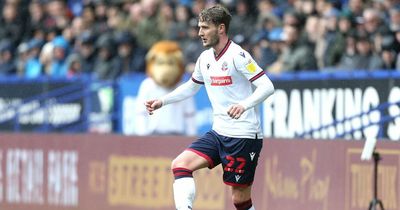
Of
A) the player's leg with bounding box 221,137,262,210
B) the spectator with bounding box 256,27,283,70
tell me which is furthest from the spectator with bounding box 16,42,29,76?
the player's leg with bounding box 221,137,262,210

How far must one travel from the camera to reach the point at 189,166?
10891mm

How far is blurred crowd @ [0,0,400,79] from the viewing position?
15695 mm

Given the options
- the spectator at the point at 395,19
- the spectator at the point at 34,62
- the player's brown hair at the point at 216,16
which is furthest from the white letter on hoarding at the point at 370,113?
the spectator at the point at 34,62

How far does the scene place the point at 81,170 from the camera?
17141 millimetres

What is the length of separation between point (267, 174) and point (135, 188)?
8.06ft

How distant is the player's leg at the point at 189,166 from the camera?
10.8 metres

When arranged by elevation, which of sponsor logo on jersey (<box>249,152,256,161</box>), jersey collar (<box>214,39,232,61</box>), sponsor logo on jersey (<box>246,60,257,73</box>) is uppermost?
jersey collar (<box>214,39,232,61</box>)

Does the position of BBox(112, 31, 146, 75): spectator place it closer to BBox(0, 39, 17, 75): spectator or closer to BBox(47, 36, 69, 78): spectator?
BBox(47, 36, 69, 78): spectator

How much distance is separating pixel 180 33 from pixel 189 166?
27.6ft

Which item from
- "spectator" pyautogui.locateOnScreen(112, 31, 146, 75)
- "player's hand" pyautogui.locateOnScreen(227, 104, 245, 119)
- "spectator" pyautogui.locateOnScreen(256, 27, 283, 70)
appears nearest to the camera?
"player's hand" pyautogui.locateOnScreen(227, 104, 245, 119)

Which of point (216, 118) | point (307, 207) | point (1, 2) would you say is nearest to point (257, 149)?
point (216, 118)

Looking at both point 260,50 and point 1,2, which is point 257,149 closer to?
point 260,50

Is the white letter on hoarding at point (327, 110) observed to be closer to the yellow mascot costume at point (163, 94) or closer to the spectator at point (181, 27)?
the yellow mascot costume at point (163, 94)

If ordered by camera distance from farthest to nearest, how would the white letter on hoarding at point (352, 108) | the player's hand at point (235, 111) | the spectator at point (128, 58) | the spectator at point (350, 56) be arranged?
the spectator at point (128, 58)
the spectator at point (350, 56)
the white letter on hoarding at point (352, 108)
the player's hand at point (235, 111)
